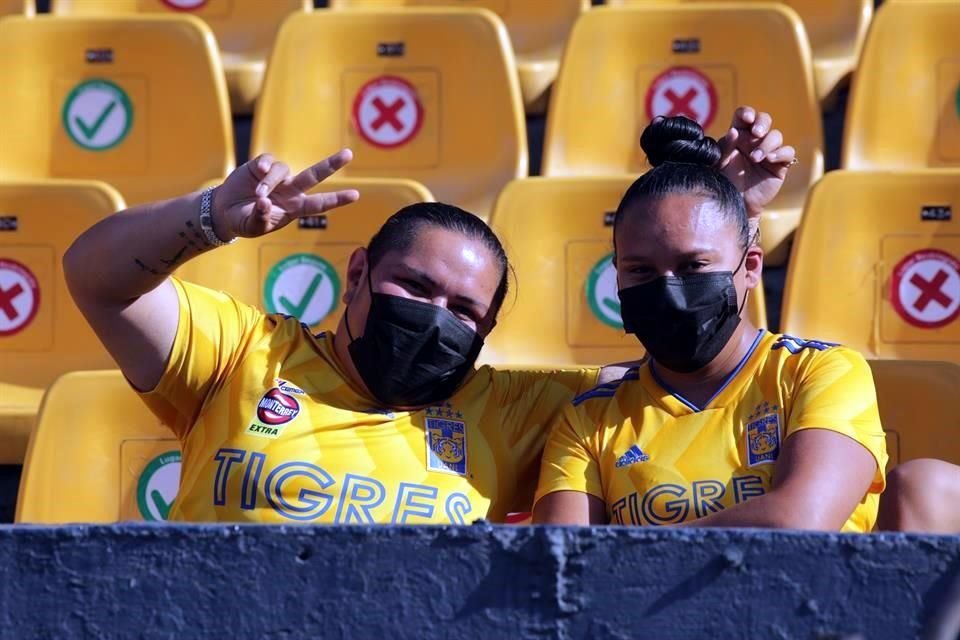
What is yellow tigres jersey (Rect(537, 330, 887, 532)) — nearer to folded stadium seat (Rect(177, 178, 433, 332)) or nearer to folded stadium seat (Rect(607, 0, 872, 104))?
folded stadium seat (Rect(177, 178, 433, 332))

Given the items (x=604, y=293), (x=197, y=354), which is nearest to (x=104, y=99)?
(x=604, y=293)

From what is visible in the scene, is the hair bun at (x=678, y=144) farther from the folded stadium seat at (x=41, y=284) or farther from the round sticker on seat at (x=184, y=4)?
the round sticker on seat at (x=184, y=4)

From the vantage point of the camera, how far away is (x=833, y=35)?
4.23 meters

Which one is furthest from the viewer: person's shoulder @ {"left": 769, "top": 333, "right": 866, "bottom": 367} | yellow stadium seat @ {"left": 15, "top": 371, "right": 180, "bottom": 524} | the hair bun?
yellow stadium seat @ {"left": 15, "top": 371, "right": 180, "bottom": 524}

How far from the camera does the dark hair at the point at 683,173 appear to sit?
7.00 ft

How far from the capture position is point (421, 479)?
6.97 feet

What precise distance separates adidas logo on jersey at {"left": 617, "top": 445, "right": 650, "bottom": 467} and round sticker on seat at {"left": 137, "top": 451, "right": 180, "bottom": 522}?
1032 millimetres

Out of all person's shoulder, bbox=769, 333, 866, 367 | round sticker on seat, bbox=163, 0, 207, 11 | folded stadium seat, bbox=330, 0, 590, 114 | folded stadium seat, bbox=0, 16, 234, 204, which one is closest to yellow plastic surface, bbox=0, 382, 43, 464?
folded stadium seat, bbox=0, 16, 234, 204

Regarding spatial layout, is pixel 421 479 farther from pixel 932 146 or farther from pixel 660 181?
pixel 932 146

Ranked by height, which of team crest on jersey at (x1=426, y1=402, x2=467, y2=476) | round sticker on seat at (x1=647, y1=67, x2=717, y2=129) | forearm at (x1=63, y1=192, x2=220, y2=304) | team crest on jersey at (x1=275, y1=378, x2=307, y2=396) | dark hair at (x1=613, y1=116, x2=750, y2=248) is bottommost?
team crest on jersey at (x1=426, y1=402, x2=467, y2=476)

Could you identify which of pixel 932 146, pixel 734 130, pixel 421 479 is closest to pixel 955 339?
pixel 932 146

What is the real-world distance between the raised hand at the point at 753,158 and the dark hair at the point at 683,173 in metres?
0.03

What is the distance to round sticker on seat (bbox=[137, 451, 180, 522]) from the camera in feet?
8.94

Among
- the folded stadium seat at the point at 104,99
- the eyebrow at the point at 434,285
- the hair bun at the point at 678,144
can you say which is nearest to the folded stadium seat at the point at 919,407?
the hair bun at the point at 678,144
